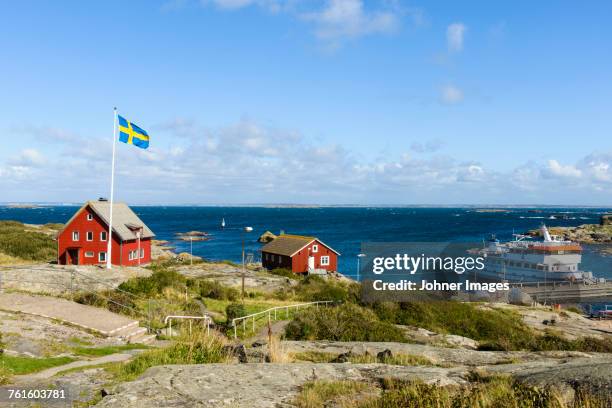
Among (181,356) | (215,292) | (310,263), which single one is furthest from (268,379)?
(310,263)

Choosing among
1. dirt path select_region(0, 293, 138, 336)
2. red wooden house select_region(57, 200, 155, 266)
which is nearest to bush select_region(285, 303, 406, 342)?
dirt path select_region(0, 293, 138, 336)

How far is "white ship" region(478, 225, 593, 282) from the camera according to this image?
212ft

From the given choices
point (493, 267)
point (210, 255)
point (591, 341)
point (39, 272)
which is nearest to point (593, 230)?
point (493, 267)

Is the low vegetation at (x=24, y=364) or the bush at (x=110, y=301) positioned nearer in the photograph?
the low vegetation at (x=24, y=364)

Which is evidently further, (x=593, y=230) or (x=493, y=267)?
(x=593, y=230)

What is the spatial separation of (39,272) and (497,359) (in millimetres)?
30002

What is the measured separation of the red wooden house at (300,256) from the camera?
187 feet

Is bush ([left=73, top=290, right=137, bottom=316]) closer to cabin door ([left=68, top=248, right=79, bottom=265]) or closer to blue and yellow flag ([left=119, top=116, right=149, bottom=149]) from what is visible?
blue and yellow flag ([left=119, top=116, right=149, bottom=149])

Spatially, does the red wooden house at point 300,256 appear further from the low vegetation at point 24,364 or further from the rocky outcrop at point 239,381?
the rocky outcrop at point 239,381

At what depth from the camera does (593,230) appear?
150500 millimetres

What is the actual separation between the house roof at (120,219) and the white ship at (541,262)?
45914 millimetres

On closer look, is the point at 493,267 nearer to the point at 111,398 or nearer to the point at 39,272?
the point at 39,272

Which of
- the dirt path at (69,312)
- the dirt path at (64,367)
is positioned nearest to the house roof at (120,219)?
the dirt path at (69,312)

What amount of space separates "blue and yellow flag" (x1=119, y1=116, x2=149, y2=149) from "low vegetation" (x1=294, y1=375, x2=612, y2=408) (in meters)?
28.6
